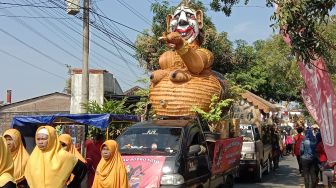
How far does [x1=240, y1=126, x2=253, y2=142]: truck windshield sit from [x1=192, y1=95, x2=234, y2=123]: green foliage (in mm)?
4837

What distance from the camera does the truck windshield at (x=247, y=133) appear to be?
16078 millimetres

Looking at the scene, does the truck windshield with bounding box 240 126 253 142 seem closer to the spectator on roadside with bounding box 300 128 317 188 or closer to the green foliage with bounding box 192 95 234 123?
the spectator on roadside with bounding box 300 128 317 188

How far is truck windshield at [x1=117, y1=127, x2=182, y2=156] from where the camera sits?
8320 millimetres

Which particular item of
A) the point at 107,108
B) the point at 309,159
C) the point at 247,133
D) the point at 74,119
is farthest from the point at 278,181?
the point at 74,119

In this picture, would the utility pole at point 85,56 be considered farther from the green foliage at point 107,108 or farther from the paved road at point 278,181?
the paved road at point 278,181

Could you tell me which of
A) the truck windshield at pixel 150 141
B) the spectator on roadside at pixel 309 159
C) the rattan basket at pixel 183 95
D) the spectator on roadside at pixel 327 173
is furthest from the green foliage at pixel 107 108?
the spectator on roadside at pixel 327 173

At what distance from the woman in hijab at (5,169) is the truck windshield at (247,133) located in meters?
12.1

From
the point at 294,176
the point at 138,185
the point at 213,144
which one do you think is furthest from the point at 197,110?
the point at 294,176

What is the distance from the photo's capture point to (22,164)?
6000 mm

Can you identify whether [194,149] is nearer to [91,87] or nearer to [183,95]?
[183,95]

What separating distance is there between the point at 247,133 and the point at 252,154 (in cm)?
103

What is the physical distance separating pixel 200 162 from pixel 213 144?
924 millimetres

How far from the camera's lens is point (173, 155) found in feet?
26.3

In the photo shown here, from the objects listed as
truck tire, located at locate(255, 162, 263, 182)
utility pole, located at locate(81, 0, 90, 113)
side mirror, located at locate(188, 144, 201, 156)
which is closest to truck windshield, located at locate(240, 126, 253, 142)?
truck tire, located at locate(255, 162, 263, 182)
